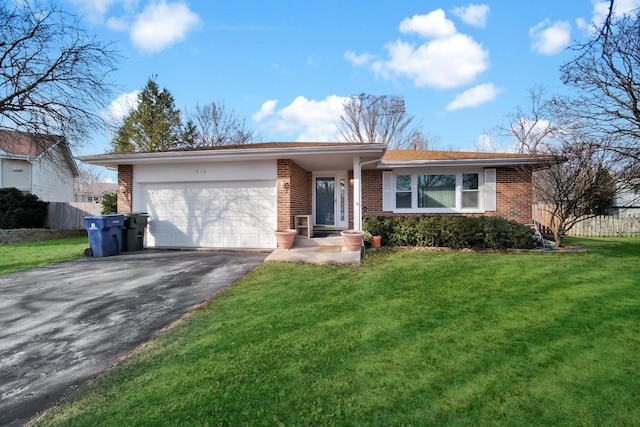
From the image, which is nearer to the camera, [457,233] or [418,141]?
[457,233]

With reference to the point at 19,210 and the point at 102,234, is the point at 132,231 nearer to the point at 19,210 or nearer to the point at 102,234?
the point at 102,234

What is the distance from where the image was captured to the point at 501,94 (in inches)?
554

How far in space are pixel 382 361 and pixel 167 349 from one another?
2.19m

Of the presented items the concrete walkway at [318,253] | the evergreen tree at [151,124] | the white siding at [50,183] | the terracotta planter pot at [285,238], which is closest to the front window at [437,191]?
the concrete walkway at [318,253]

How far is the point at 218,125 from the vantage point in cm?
2706

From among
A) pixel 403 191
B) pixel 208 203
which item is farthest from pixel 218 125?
pixel 403 191

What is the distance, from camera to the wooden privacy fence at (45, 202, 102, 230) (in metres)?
15.8

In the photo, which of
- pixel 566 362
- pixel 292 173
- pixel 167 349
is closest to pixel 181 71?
pixel 292 173

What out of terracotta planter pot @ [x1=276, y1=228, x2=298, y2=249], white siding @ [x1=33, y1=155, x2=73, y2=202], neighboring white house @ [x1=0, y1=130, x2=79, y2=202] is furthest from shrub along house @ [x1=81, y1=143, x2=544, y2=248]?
white siding @ [x1=33, y1=155, x2=73, y2=202]

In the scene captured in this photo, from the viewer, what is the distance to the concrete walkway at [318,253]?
725cm

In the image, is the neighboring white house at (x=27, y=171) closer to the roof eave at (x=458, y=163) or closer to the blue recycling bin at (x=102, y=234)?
the blue recycling bin at (x=102, y=234)

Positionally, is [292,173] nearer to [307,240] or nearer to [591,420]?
[307,240]

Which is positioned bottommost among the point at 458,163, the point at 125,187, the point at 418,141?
the point at 125,187

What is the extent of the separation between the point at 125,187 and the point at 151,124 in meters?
16.7
